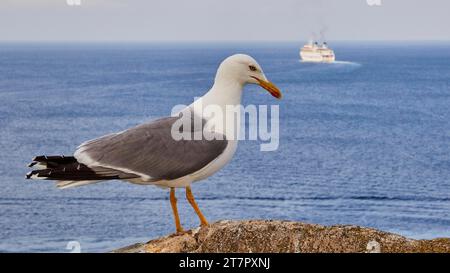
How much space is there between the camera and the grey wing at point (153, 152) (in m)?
8.27

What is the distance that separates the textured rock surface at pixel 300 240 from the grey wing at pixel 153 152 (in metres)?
0.92

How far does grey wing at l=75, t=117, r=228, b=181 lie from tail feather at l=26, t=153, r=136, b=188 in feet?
0.38

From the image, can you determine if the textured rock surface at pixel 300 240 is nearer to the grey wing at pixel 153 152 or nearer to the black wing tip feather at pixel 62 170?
the grey wing at pixel 153 152

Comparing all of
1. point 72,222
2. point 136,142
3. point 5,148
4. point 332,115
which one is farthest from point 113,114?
point 136,142

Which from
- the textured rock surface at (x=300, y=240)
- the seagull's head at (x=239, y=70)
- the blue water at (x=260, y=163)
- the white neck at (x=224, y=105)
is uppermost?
the seagull's head at (x=239, y=70)

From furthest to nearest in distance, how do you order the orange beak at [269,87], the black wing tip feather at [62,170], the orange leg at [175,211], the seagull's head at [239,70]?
the orange beak at [269,87] → the seagull's head at [239,70] → the orange leg at [175,211] → the black wing tip feather at [62,170]

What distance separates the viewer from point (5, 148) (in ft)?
329

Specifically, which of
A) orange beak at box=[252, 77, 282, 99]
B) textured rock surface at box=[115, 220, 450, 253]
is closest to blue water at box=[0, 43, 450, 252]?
orange beak at box=[252, 77, 282, 99]

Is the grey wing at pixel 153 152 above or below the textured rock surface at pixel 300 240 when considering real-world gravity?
above

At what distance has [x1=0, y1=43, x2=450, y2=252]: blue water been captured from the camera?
2810 inches

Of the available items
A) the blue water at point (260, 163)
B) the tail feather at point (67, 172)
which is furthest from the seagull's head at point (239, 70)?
the blue water at point (260, 163)

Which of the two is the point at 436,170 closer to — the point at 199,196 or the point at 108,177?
the point at 199,196

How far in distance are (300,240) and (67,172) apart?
2621 millimetres

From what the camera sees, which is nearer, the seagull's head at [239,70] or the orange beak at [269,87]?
the seagull's head at [239,70]
